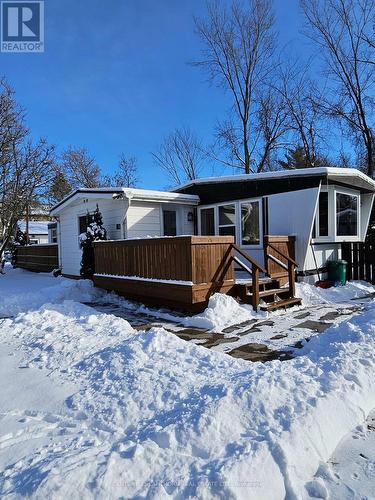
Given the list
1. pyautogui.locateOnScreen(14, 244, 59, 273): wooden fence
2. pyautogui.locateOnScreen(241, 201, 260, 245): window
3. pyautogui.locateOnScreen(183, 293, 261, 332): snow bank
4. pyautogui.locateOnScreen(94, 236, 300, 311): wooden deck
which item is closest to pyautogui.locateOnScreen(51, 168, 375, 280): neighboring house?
pyautogui.locateOnScreen(241, 201, 260, 245): window

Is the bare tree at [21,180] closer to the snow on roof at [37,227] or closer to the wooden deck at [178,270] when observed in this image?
the wooden deck at [178,270]

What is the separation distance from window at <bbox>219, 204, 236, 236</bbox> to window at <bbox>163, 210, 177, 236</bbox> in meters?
1.65

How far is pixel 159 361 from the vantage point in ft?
12.4

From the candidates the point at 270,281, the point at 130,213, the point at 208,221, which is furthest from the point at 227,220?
the point at 270,281

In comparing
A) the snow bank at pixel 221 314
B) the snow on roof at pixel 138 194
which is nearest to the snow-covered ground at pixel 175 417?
the snow bank at pixel 221 314

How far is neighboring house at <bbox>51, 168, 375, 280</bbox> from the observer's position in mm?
9430

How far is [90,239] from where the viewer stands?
432 inches

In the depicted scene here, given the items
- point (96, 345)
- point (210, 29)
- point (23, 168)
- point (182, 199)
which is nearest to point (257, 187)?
point (182, 199)

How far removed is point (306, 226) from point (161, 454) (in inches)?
319

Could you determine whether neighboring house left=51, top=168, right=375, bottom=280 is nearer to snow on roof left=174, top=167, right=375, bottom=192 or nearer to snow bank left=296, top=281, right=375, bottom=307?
snow on roof left=174, top=167, right=375, bottom=192

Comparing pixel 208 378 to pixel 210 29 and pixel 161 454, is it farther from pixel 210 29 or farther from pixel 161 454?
pixel 210 29

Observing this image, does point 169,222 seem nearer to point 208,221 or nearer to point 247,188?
point 208,221

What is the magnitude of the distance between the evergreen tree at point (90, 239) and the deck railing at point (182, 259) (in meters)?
2.69

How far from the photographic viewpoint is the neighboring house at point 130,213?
10.6 metres
